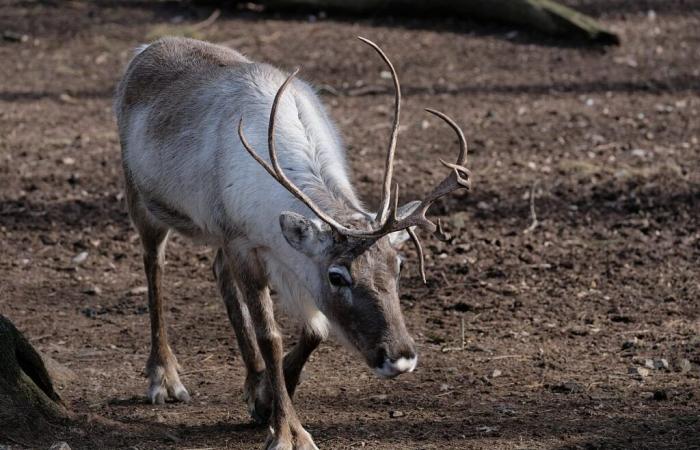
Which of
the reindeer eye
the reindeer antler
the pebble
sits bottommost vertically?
the pebble

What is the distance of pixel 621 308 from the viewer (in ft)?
21.8

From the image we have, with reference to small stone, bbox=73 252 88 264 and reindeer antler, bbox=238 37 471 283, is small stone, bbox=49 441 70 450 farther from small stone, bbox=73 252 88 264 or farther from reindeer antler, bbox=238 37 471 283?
small stone, bbox=73 252 88 264

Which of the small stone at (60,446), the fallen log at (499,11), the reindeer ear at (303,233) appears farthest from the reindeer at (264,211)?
the fallen log at (499,11)

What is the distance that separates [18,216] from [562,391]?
4.47m

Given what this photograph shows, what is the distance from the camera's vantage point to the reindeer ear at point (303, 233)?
15.0ft

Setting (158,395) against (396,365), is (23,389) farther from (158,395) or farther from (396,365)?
(396,365)

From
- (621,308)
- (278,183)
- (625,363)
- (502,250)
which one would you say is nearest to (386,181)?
(278,183)

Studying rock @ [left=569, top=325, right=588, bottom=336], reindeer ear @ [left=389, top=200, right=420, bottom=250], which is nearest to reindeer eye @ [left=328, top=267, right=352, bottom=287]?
reindeer ear @ [left=389, top=200, right=420, bottom=250]

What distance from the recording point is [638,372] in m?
5.78

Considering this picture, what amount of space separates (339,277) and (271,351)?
71 cm

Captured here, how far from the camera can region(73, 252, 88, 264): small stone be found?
7.52 meters

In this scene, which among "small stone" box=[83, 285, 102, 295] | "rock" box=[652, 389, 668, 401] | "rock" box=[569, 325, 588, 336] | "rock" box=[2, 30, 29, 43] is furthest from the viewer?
"rock" box=[2, 30, 29, 43]

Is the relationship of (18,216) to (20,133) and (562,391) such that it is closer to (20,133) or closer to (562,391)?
(20,133)

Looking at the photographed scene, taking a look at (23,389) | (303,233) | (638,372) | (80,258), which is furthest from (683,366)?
(80,258)
